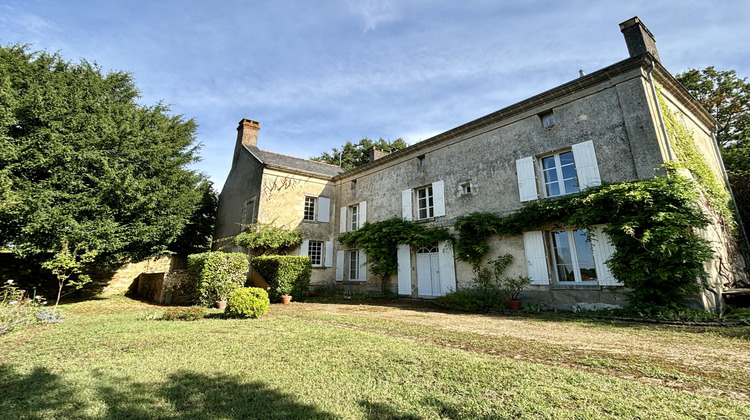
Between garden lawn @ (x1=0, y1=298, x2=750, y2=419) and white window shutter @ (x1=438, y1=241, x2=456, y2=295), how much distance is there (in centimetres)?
502

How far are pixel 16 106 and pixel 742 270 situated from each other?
2140 centimetres

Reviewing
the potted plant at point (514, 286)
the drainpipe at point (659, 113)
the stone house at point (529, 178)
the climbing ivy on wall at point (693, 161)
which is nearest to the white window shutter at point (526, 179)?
the stone house at point (529, 178)

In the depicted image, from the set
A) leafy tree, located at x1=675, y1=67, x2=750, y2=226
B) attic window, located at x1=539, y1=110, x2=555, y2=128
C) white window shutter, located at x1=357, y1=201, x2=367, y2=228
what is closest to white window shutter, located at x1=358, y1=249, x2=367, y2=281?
white window shutter, located at x1=357, y1=201, x2=367, y2=228

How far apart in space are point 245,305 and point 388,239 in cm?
656

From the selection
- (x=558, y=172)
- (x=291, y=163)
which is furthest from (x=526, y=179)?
(x=291, y=163)

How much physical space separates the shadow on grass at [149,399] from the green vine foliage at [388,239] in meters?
8.76

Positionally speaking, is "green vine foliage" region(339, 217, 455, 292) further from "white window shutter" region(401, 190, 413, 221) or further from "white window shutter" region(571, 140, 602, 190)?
"white window shutter" region(571, 140, 602, 190)

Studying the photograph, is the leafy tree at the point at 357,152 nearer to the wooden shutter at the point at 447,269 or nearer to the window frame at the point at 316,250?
the window frame at the point at 316,250

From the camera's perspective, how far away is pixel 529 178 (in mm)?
9211

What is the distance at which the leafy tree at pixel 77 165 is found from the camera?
8.77 metres

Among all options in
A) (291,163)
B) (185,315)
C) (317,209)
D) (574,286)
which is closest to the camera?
(185,315)

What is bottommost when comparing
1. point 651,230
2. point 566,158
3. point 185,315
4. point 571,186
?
point 185,315

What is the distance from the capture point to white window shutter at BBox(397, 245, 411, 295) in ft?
38.5

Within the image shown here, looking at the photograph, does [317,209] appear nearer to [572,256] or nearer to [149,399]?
[572,256]
